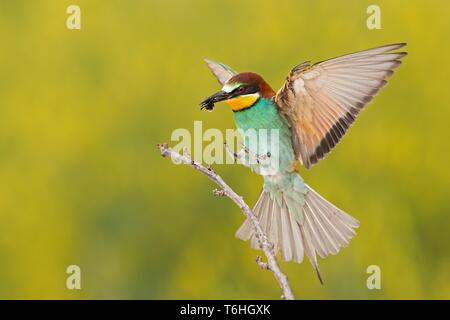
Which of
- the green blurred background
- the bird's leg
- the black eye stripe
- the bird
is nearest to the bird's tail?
the bird

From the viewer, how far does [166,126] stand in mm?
2869

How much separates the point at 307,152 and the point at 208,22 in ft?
5.93

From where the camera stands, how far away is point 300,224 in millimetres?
1618

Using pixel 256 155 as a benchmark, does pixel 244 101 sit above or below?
above

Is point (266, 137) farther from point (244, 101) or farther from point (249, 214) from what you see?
point (249, 214)

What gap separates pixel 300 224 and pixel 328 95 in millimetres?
270

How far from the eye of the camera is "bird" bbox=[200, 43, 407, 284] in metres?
1.45

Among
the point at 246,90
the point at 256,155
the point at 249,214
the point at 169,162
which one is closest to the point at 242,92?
the point at 246,90

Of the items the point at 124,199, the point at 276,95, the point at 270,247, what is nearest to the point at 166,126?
the point at 124,199

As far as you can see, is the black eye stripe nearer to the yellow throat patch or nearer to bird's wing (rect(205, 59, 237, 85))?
the yellow throat patch

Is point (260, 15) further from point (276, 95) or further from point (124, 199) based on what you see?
point (276, 95)

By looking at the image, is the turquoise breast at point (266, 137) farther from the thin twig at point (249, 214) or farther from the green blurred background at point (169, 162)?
the green blurred background at point (169, 162)

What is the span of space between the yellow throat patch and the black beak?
0.17 feet

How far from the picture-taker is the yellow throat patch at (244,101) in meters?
1.55
